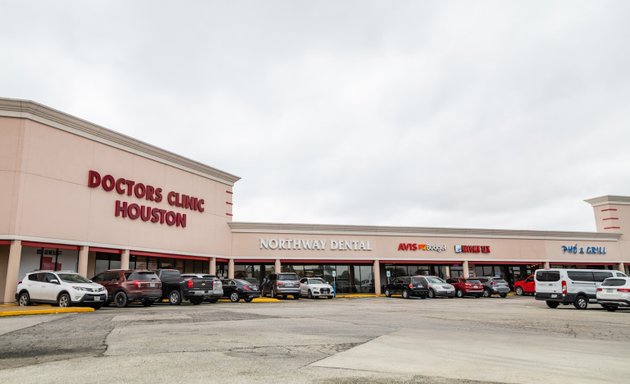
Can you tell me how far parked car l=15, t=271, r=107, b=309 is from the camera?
1880cm

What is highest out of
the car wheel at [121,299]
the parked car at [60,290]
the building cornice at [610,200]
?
the building cornice at [610,200]

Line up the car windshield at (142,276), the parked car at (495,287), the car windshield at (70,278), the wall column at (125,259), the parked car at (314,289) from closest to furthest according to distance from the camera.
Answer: the car windshield at (70,278)
the car windshield at (142,276)
the wall column at (125,259)
the parked car at (314,289)
the parked car at (495,287)

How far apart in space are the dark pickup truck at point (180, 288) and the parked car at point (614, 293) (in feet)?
60.6

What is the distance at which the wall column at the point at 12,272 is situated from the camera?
70.6 ft

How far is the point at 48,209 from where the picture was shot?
2348 cm

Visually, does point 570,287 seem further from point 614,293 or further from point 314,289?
point 314,289

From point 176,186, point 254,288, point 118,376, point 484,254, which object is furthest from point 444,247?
point 118,376

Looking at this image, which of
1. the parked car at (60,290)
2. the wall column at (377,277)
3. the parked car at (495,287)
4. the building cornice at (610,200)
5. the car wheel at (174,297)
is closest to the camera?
the parked car at (60,290)

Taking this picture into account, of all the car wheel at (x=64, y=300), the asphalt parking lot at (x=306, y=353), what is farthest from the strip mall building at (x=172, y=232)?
the asphalt parking lot at (x=306, y=353)

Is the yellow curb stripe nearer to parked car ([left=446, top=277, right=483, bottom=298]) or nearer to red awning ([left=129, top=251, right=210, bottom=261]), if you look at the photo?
red awning ([left=129, top=251, right=210, bottom=261])

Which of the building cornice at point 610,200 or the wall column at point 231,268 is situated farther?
the building cornice at point 610,200

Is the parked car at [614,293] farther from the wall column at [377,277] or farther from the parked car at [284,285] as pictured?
the wall column at [377,277]

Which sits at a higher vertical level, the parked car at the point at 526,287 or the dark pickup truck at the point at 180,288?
the dark pickup truck at the point at 180,288

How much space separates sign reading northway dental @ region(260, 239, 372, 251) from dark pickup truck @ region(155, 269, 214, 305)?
13844 millimetres
